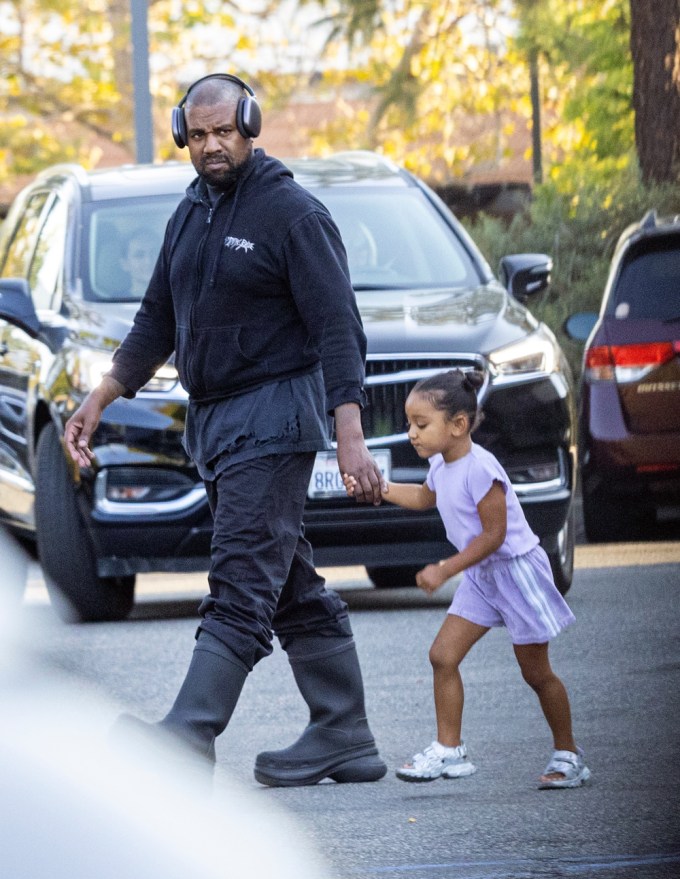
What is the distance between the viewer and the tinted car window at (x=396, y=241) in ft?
30.7

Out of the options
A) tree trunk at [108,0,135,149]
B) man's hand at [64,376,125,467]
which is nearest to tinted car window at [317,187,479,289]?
man's hand at [64,376,125,467]

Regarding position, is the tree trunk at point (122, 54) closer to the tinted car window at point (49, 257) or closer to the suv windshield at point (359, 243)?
the tinted car window at point (49, 257)

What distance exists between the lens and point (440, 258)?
9.53 m

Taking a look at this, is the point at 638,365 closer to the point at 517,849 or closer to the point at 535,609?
the point at 535,609

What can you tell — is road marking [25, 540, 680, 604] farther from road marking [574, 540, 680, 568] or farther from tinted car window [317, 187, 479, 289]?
tinted car window [317, 187, 479, 289]

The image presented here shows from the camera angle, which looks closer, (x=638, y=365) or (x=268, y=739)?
(x=268, y=739)

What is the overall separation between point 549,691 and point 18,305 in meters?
4.33

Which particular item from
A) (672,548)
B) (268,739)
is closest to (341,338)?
(268,739)

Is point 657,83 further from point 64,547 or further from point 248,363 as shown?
point 248,363

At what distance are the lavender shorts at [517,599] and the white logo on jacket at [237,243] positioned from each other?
1.09 metres

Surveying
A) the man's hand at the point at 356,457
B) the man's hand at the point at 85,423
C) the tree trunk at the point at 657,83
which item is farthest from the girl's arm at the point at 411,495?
the tree trunk at the point at 657,83

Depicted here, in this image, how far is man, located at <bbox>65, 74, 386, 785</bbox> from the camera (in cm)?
501

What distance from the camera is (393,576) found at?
10328 mm

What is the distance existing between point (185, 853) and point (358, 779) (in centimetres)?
115
